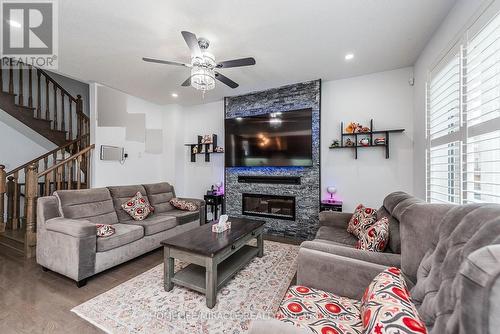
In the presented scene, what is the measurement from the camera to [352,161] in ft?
11.8

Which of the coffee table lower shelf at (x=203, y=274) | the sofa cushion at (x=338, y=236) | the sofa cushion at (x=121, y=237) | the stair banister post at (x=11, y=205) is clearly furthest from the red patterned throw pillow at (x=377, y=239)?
the stair banister post at (x=11, y=205)

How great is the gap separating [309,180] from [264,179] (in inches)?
34.6

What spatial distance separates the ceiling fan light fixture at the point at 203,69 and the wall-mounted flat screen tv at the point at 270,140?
1896 mm

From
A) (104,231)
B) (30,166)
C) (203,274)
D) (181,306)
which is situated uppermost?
(30,166)

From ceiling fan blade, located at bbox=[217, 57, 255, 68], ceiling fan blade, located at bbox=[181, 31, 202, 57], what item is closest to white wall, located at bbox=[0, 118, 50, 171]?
ceiling fan blade, located at bbox=[181, 31, 202, 57]

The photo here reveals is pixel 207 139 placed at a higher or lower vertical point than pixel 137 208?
higher

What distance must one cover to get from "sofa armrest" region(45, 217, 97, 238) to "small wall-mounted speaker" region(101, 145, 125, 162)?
1.87 metres

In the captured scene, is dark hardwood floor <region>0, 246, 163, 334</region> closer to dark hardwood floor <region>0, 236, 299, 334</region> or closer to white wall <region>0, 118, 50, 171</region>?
dark hardwood floor <region>0, 236, 299, 334</region>

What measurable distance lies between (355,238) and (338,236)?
169 millimetres

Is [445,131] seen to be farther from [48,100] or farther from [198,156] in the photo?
[48,100]

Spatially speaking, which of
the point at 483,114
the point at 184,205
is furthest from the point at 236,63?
the point at 184,205

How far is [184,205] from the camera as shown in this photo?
3.84 m

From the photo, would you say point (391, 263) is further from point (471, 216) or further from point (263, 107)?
point (263, 107)

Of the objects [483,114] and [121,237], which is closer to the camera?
[483,114]
